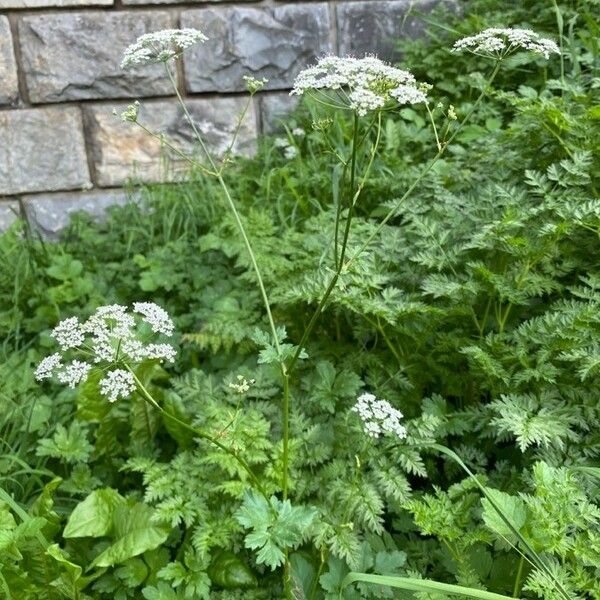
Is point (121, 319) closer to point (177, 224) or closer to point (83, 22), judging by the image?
point (177, 224)

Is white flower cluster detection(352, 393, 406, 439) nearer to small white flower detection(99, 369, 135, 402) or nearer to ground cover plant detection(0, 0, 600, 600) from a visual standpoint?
ground cover plant detection(0, 0, 600, 600)

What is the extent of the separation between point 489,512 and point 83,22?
2.64 m

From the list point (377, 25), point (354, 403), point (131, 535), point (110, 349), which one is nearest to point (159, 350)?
point (110, 349)

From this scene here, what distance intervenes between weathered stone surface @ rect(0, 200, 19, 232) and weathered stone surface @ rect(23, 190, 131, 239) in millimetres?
50

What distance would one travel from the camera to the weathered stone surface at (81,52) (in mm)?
2932

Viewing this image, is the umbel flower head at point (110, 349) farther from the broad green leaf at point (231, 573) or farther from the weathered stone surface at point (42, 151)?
the weathered stone surface at point (42, 151)

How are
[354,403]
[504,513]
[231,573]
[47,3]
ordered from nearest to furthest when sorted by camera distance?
1. [504,513]
2. [231,573]
3. [354,403]
4. [47,3]

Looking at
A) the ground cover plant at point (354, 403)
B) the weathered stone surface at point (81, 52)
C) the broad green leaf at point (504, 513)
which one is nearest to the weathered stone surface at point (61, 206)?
the weathered stone surface at point (81, 52)

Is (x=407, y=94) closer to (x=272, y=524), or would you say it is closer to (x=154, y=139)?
(x=272, y=524)

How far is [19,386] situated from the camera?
2145 millimetres

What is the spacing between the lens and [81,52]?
298 cm

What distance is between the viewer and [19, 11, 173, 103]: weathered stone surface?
115 inches

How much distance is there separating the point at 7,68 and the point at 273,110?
3.81 feet

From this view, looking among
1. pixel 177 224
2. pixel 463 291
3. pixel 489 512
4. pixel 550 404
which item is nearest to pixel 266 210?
pixel 177 224
